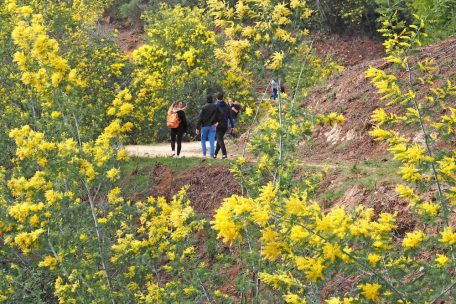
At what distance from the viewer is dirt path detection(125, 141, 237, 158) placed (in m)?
15.8

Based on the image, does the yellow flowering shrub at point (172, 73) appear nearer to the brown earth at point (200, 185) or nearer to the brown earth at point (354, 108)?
the brown earth at point (354, 108)

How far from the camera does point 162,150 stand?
16.8 metres

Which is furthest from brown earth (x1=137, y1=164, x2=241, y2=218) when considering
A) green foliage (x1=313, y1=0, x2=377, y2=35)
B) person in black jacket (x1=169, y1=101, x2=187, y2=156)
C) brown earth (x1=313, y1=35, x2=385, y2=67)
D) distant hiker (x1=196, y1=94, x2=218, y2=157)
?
green foliage (x1=313, y1=0, x2=377, y2=35)

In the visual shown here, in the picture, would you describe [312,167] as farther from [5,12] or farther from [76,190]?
[5,12]

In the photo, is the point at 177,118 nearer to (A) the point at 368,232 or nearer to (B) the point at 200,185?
(B) the point at 200,185

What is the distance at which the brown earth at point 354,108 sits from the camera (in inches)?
507

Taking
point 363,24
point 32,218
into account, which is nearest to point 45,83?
point 32,218

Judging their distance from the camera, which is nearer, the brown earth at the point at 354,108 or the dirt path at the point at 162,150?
the brown earth at the point at 354,108

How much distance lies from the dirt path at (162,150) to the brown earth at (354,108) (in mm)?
2375

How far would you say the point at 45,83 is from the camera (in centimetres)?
784

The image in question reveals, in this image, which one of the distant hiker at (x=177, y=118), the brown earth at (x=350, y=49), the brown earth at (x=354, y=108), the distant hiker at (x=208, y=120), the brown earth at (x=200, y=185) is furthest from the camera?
the brown earth at (x=350, y=49)

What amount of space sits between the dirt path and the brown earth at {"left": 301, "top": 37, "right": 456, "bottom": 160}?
2.38m

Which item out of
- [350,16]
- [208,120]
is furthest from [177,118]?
[350,16]

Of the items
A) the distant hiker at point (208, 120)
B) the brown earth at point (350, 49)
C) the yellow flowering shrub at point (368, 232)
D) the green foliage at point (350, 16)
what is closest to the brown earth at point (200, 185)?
the distant hiker at point (208, 120)
